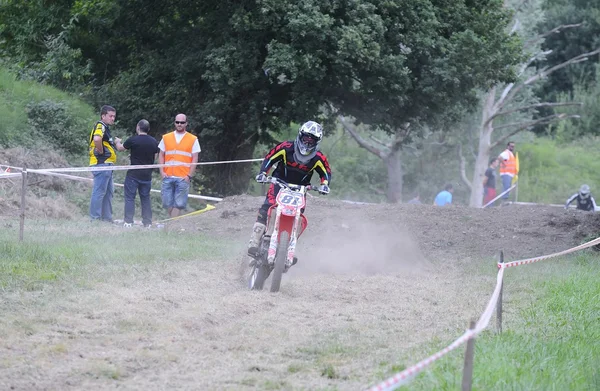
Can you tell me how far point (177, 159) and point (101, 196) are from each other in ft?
5.11

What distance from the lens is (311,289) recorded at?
1188 centimetres

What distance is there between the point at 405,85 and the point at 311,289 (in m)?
12.6

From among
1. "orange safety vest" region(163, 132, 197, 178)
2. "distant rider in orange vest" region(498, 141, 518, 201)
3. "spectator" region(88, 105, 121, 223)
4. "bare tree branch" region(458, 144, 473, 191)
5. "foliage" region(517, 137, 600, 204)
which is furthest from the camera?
"bare tree branch" region(458, 144, 473, 191)

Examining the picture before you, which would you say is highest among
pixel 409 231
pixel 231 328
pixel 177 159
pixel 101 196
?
pixel 177 159

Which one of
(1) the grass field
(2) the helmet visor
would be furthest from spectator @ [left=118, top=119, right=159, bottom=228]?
(2) the helmet visor

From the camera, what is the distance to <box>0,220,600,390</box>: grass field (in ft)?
23.4

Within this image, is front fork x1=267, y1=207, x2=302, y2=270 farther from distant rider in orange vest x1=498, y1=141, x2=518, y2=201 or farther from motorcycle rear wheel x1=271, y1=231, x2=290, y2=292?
distant rider in orange vest x1=498, y1=141, x2=518, y2=201

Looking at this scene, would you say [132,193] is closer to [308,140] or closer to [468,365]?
[308,140]

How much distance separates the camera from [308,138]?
37.4 feet

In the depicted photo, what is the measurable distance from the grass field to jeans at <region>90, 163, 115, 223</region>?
10.9 ft

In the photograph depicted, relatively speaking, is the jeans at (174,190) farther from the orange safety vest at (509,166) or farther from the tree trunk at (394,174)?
the tree trunk at (394,174)

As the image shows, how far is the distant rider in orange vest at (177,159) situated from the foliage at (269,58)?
16.3ft

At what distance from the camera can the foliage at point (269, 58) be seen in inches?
893

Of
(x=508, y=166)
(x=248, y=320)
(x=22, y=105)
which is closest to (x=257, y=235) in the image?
(x=248, y=320)
